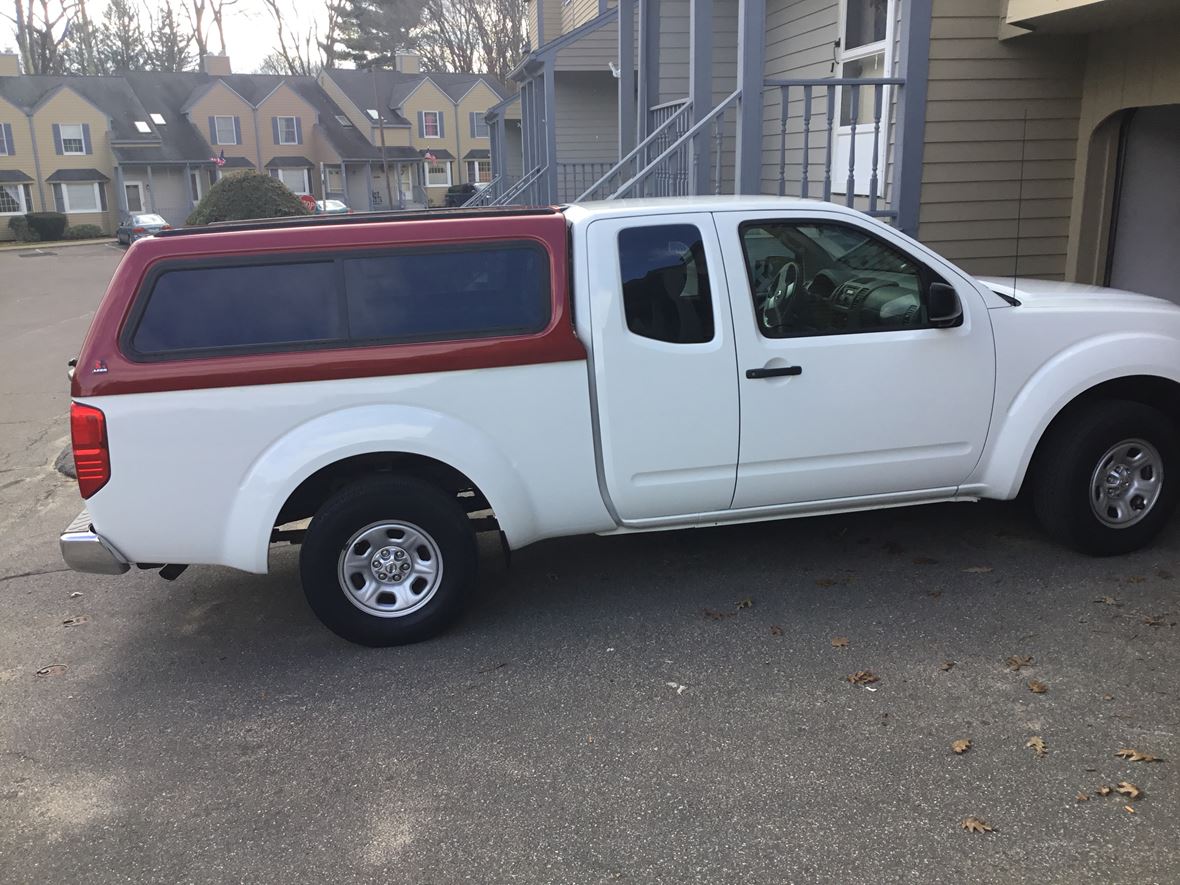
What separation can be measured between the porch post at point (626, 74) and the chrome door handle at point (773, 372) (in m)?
10.3

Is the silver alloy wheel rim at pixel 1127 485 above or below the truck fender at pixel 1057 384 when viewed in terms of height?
→ below

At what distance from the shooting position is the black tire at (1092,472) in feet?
16.5

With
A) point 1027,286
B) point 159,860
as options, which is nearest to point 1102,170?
point 1027,286

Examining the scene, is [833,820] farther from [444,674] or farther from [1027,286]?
[1027,286]

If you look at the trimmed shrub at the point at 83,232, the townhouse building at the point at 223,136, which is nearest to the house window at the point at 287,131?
the townhouse building at the point at 223,136

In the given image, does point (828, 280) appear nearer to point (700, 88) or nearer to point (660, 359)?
point (660, 359)

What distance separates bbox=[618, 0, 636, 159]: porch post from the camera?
1409cm

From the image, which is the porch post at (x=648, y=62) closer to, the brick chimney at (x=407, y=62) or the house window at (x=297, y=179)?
the house window at (x=297, y=179)

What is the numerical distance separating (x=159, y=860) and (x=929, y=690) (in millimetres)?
2899

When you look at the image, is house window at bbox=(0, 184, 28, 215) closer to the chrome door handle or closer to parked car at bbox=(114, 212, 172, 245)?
parked car at bbox=(114, 212, 172, 245)

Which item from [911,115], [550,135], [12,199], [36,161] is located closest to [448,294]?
[911,115]

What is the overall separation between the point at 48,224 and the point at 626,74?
147 ft

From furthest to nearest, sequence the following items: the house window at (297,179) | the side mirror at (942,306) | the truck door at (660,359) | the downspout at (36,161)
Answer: the house window at (297,179)
the downspout at (36,161)
the side mirror at (942,306)
the truck door at (660,359)

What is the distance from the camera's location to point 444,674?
4.42 m
